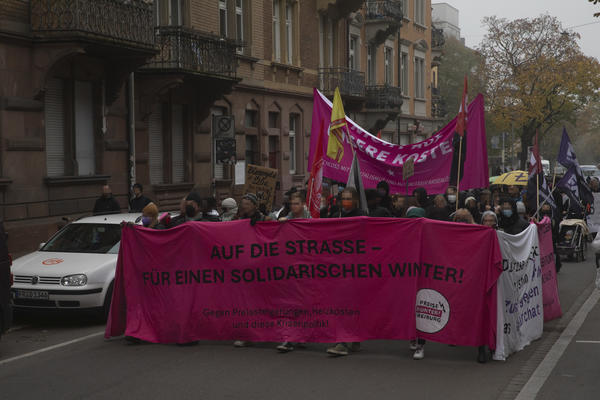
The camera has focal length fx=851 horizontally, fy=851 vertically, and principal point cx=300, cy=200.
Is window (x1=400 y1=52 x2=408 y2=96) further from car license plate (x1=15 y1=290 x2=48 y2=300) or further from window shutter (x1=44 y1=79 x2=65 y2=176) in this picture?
car license plate (x1=15 y1=290 x2=48 y2=300)

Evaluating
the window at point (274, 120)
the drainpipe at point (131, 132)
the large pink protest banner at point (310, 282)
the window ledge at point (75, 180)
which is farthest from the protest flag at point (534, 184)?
the window at point (274, 120)

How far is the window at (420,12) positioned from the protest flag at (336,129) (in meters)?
37.0

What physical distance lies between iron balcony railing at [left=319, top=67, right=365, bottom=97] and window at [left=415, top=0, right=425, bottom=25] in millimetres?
12877

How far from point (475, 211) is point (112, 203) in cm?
741

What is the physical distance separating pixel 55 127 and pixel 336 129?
33.8ft

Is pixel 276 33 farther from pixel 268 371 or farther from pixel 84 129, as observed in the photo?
pixel 268 371

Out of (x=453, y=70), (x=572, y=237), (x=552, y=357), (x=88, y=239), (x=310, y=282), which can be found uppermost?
(x=453, y=70)

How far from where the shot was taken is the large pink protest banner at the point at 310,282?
9031 millimetres

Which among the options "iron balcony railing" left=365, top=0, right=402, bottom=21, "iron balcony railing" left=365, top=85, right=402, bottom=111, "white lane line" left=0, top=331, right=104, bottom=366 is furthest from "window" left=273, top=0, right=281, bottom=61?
"white lane line" left=0, top=331, right=104, bottom=366

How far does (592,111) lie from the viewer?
92.6m

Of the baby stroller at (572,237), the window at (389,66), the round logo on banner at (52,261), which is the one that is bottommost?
the baby stroller at (572,237)

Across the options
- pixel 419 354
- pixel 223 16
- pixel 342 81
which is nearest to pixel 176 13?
pixel 223 16

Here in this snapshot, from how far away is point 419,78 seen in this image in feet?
158

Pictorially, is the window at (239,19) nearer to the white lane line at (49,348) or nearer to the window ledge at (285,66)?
the window ledge at (285,66)
